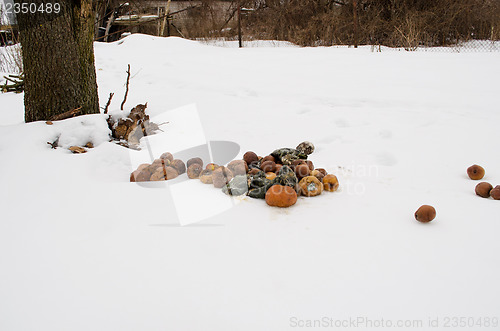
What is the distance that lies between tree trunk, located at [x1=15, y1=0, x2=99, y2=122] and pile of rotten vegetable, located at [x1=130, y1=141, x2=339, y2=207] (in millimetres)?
1030

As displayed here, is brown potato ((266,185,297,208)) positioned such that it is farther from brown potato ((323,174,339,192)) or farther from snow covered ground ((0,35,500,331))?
brown potato ((323,174,339,192))

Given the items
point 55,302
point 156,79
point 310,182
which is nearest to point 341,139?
point 310,182

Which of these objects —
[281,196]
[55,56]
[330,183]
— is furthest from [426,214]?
[55,56]

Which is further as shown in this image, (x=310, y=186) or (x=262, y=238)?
(x=310, y=186)

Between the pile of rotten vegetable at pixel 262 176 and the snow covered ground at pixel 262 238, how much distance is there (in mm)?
62

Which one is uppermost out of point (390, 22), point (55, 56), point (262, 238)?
point (390, 22)

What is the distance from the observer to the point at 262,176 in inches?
74.2

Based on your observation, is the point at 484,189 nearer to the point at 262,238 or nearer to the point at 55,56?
the point at 262,238

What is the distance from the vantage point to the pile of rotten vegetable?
1.76 meters

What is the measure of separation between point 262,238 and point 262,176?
1.69ft

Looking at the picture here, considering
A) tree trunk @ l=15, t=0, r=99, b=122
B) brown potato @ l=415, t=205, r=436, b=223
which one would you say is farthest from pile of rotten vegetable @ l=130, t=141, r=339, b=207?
tree trunk @ l=15, t=0, r=99, b=122

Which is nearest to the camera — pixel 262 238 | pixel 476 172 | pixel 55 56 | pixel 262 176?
pixel 262 238

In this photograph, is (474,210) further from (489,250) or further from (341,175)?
(341,175)

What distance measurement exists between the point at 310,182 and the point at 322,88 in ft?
8.93
